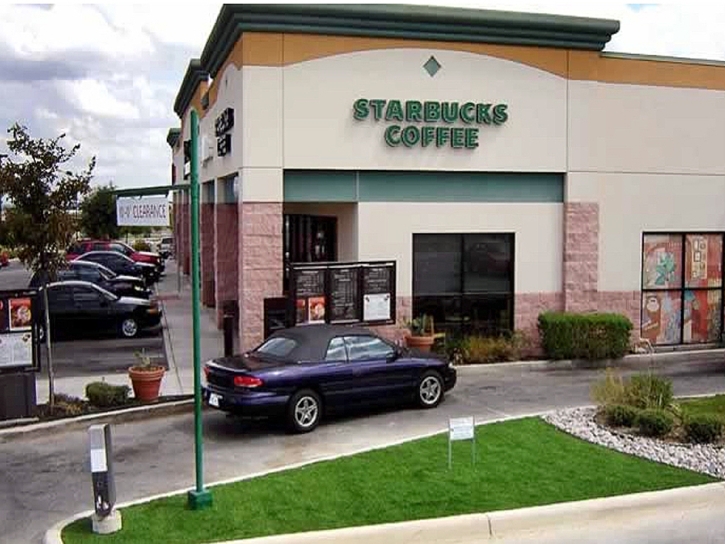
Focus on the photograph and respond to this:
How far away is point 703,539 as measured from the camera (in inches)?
352

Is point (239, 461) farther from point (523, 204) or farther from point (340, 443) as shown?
point (523, 204)

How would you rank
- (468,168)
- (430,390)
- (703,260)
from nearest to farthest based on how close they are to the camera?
1. (430,390)
2. (468,168)
3. (703,260)

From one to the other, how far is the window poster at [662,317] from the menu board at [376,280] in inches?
257

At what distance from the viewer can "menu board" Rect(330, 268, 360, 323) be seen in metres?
17.5

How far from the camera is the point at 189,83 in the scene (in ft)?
113

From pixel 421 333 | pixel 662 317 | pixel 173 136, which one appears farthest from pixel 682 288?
pixel 173 136

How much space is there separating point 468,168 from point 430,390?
20.7 ft

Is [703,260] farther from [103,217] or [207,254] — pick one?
[103,217]

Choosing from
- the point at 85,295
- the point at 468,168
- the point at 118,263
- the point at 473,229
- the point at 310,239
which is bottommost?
the point at 85,295

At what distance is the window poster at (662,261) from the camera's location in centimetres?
2075

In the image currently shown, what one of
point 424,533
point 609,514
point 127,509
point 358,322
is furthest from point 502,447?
point 358,322

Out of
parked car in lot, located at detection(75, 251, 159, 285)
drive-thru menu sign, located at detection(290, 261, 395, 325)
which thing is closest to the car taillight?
drive-thru menu sign, located at detection(290, 261, 395, 325)

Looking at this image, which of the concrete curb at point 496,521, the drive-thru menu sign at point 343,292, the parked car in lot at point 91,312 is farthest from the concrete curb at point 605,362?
the parked car in lot at point 91,312

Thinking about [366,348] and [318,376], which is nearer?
[318,376]
